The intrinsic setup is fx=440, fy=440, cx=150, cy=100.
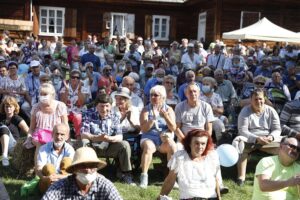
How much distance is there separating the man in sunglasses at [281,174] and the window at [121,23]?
19467mm

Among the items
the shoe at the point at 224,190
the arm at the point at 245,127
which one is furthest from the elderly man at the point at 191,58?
the shoe at the point at 224,190

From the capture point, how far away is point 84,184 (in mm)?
3324

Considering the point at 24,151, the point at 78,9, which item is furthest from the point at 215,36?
the point at 24,151

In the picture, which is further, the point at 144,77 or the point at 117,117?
the point at 144,77

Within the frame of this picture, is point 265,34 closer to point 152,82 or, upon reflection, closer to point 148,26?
point 152,82

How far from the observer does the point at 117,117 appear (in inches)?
223

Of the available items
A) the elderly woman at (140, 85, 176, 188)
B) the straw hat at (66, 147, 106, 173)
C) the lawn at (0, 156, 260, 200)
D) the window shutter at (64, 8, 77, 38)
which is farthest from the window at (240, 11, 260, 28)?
the straw hat at (66, 147, 106, 173)

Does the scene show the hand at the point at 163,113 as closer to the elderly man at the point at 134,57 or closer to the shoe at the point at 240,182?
the shoe at the point at 240,182

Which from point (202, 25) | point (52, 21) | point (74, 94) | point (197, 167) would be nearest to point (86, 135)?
point (197, 167)

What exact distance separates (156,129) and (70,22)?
1732 centimetres

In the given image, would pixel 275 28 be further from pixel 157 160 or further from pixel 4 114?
pixel 4 114

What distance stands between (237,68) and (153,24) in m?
12.4

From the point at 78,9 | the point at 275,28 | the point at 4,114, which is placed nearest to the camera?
the point at 4,114

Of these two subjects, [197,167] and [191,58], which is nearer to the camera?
[197,167]
